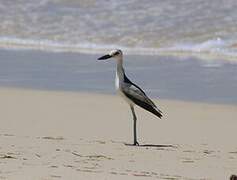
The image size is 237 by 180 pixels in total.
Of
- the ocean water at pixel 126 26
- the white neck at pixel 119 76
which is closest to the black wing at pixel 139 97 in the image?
the white neck at pixel 119 76

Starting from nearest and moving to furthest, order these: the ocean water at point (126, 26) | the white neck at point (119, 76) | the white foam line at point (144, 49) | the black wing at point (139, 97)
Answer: the black wing at point (139, 97) < the white neck at point (119, 76) < the white foam line at point (144, 49) < the ocean water at point (126, 26)

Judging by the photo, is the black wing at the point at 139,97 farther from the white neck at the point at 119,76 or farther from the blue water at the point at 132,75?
the blue water at the point at 132,75

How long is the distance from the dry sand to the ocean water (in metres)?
4.22

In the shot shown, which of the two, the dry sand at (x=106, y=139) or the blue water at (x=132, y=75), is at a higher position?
the dry sand at (x=106, y=139)

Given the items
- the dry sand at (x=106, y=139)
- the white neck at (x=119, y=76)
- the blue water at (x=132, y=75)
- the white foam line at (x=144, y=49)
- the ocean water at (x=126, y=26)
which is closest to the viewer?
the dry sand at (x=106, y=139)

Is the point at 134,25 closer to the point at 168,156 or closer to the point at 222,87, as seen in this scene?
the point at 222,87

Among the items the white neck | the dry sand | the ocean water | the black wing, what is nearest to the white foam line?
the ocean water

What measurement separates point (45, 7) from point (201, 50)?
452cm

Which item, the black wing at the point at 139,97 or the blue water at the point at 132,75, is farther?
the blue water at the point at 132,75

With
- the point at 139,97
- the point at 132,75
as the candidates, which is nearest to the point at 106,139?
the point at 139,97

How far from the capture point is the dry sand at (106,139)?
568 cm

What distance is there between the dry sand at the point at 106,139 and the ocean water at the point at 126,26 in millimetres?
4219

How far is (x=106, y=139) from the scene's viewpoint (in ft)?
23.4

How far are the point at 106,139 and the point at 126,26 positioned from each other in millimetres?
8063
